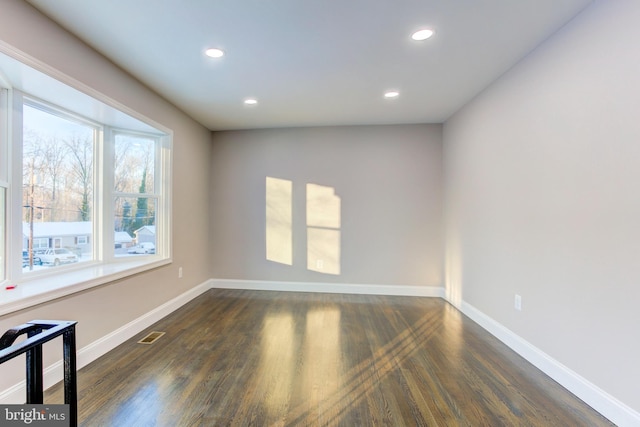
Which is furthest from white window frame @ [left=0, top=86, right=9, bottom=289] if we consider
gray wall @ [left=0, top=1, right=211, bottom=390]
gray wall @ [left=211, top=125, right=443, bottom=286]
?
gray wall @ [left=211, top=125, right=443, bottom=286]

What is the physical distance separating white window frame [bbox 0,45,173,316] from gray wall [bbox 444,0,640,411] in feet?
11.8

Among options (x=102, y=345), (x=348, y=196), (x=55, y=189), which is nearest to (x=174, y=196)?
(x=55, y=189)

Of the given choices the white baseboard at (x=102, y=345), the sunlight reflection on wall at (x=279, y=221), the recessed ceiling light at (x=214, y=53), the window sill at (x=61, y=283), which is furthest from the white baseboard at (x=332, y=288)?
the recessed ceiling light at (x=214, y=53)

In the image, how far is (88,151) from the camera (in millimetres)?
2824

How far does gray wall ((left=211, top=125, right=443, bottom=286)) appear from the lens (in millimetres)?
4316

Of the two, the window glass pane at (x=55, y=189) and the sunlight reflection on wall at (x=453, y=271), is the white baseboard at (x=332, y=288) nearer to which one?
the sunlight reflection on wall at (x=453, y=271)

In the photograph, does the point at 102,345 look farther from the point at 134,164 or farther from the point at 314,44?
the point at 314,44

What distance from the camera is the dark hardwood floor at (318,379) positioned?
173cm

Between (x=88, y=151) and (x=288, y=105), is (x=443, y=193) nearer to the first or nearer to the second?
(x=288, y=105)

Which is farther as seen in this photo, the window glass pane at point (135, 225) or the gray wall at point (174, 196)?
the window glass pane at point (135, 225)

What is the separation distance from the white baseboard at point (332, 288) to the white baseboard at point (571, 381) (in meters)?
1.34

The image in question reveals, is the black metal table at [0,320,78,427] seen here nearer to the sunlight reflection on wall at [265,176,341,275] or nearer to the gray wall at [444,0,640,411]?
the gray wall at [444,0,640,411]

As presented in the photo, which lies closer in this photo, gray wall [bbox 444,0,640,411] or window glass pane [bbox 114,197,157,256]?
gray wall [bbox 444,0,640,411]

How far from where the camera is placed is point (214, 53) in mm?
2377
